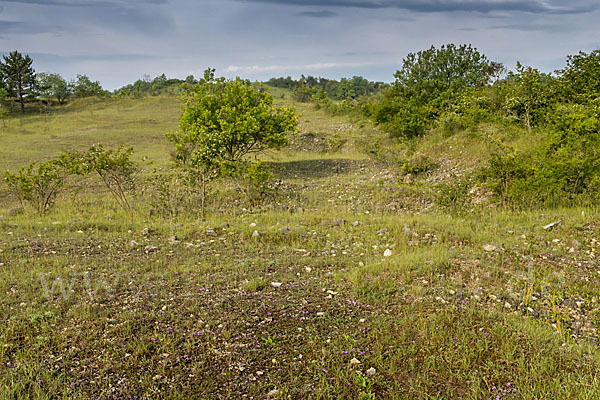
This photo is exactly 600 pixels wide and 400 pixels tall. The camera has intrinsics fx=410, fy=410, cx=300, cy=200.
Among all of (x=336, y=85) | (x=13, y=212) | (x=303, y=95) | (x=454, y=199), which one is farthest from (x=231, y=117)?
(x=336, y=85)

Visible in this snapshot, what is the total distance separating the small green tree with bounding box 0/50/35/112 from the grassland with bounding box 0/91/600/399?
147 ft

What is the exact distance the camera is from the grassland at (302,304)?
332 cm

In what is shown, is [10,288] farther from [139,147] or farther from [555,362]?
[139,147]

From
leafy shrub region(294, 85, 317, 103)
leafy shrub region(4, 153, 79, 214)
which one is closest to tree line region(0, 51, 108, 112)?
leafy shrub region(294, 85, 317, 103)

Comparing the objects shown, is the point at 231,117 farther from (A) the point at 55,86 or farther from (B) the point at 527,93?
(A) the point at 55,86

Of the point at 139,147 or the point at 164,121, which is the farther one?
the point at 164,121

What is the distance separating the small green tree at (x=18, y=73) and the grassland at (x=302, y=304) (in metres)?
44.8

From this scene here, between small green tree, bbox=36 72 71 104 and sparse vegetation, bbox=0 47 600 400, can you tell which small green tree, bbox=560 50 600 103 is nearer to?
sparse vegetation, bbox=0 47 600 400

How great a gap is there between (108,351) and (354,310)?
2.46 metres

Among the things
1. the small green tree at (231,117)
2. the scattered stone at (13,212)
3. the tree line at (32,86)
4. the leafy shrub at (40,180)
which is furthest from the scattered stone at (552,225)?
the tree line at (32,86)

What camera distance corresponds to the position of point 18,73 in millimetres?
45000

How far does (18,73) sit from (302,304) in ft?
174

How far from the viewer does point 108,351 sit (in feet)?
12.1

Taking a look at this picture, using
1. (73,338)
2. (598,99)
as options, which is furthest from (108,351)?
(598,99)
